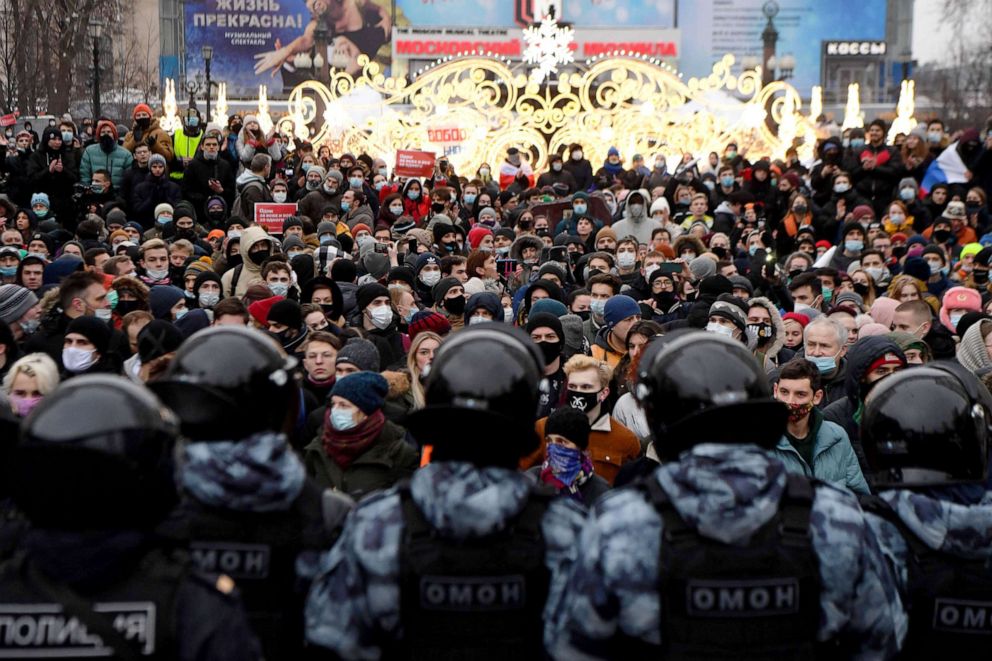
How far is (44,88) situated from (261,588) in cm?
2256

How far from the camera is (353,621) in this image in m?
3.24

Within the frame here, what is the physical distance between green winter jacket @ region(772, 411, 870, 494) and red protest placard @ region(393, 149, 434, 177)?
11715 millimetres

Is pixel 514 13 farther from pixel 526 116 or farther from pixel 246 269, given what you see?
pixel 246 269

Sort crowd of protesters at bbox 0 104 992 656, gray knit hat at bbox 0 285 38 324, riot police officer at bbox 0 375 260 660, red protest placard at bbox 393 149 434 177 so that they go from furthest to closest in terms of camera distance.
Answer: red protest placard at bbox 393 149 434 177
gray knit hat at bbox 0 285 38 324
crowd of protesters at bbox 0 104 992 656
riot police officer at bbox 0 375 260 660

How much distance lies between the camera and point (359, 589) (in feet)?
10.6

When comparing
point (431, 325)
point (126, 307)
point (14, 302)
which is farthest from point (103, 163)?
point (431, 325)

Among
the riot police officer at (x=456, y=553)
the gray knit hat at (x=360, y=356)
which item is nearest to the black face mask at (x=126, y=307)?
the gray knit hat at (x=360, y=356)

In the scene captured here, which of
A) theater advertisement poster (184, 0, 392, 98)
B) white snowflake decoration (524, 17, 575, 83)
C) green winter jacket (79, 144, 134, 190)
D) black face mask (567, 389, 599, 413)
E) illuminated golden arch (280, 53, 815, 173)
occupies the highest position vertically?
theater advertisement poster (184, 0, 392, 98)

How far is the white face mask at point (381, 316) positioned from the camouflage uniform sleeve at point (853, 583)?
5800 millimetres

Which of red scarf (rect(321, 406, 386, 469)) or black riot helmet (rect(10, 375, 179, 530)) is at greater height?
black riot helmet (rect(10, 375, 179, 530))

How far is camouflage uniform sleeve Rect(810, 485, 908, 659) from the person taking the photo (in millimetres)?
3174

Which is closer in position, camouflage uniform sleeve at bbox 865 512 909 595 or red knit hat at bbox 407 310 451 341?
camouflage uniform sleeve at bbox 865 512 909 595

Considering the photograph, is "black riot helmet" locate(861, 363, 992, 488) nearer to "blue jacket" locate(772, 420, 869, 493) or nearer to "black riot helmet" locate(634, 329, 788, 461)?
"black riot helmet" locate(634, 329, 788, 461)

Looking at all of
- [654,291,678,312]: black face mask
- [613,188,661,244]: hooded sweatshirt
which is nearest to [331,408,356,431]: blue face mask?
[654,291,678,312]: black face mask
